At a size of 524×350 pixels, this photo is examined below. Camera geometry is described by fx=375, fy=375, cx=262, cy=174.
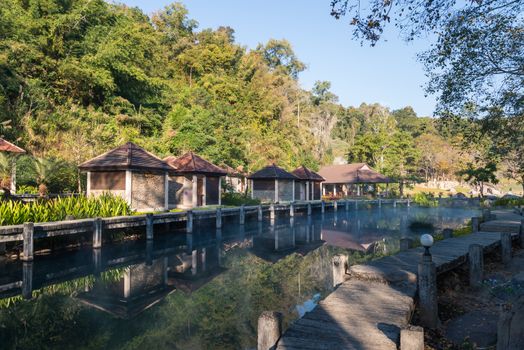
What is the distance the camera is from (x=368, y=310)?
589 centimetres

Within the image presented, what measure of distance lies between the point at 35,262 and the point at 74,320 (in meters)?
5.64

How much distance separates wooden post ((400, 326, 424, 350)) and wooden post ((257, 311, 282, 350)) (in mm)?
1467

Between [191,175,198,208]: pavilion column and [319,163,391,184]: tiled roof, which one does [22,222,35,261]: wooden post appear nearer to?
[191,175,198,208]: pavilion column

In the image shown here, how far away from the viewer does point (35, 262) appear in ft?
41.7

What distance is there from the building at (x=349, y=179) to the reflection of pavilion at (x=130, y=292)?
3612 cm

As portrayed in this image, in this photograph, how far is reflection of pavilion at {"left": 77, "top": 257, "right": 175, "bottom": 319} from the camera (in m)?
9.35

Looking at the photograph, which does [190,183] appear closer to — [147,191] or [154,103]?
[147,191]

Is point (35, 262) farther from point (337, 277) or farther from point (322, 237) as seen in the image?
point (322, 237)

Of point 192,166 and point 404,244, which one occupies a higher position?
point 192,166

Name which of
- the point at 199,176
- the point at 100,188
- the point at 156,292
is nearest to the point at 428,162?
the point at 199,176

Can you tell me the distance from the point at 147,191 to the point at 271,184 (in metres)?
15.1

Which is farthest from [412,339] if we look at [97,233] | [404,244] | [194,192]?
[194,192]

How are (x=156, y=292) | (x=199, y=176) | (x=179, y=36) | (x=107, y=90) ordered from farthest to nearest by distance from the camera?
(x=179, y=36) < (x=107, y=90) < (x=199, y=176) < (x=156, y=292)

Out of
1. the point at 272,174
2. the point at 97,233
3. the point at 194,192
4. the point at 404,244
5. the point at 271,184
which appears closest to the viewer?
the point at 404,244
